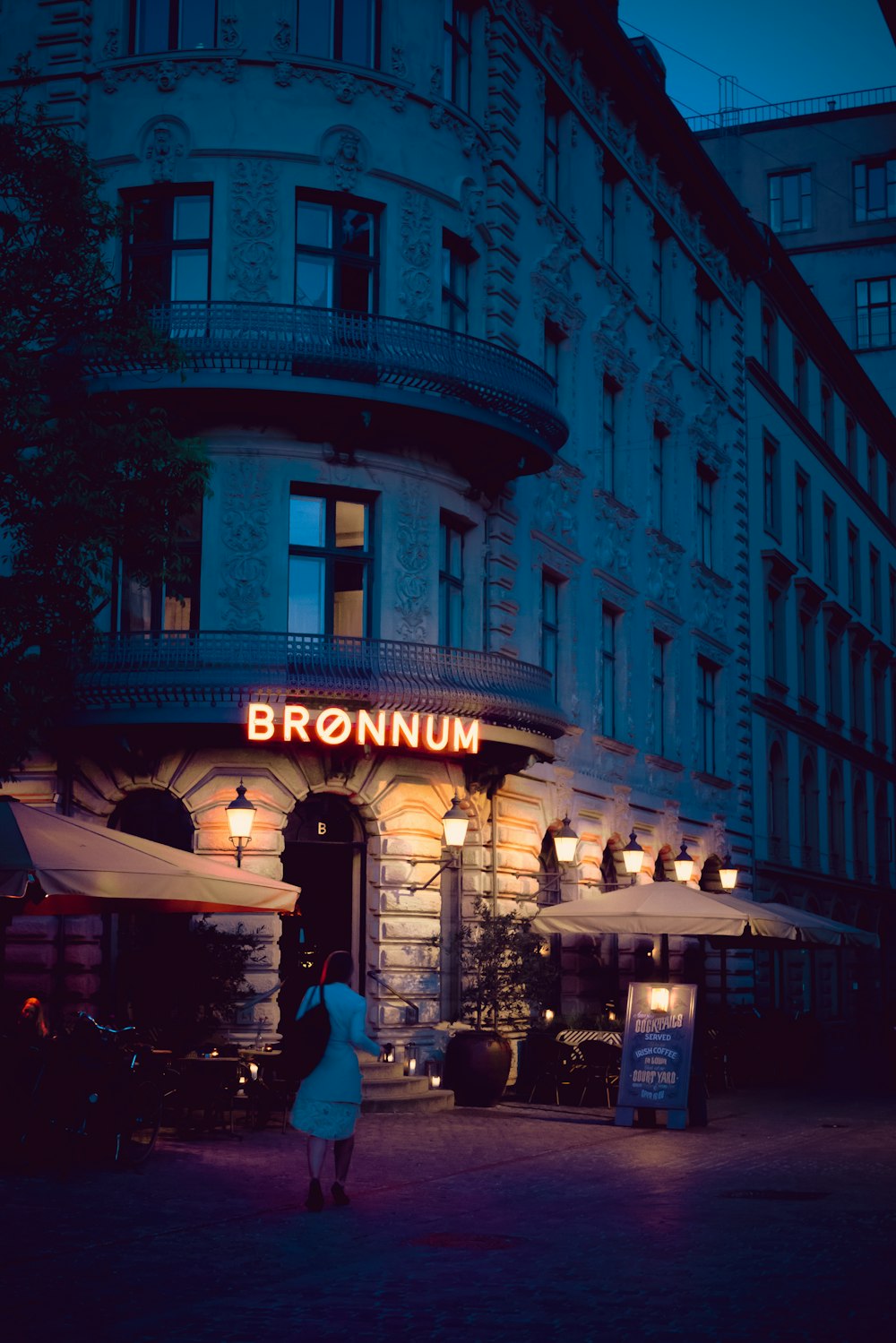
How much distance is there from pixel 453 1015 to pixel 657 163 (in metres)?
19.0

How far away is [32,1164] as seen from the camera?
1530cm

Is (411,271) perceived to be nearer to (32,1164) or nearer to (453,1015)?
(453,1015)

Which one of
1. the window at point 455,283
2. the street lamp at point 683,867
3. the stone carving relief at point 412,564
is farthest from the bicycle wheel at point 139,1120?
the street lamp at point 683,867

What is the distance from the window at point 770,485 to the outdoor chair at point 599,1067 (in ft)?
70.5

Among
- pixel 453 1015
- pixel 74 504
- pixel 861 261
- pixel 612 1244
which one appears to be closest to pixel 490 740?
pixel 453 1015

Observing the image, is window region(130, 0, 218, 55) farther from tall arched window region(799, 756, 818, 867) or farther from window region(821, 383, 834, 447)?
window region(821, 383, 834, 447)

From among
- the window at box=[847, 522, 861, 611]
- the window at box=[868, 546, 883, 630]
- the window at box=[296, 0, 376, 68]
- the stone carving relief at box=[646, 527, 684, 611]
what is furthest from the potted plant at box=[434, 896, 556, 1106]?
the window at box=[868, 546, 883, 630]

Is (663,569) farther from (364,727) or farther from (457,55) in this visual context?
(364,727)

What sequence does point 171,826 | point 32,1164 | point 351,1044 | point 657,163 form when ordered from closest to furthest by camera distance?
1. point 351,1044
2. point 32,1164
3. point 171,826
4. point 657,163

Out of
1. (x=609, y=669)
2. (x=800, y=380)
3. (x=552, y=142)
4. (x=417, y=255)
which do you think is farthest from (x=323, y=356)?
(x=800, y=380)

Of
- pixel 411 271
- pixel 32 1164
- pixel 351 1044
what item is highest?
pixel 411 271

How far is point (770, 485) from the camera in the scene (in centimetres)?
4456

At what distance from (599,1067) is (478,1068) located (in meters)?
1.92

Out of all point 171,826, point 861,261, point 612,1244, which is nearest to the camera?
point 612,1244
